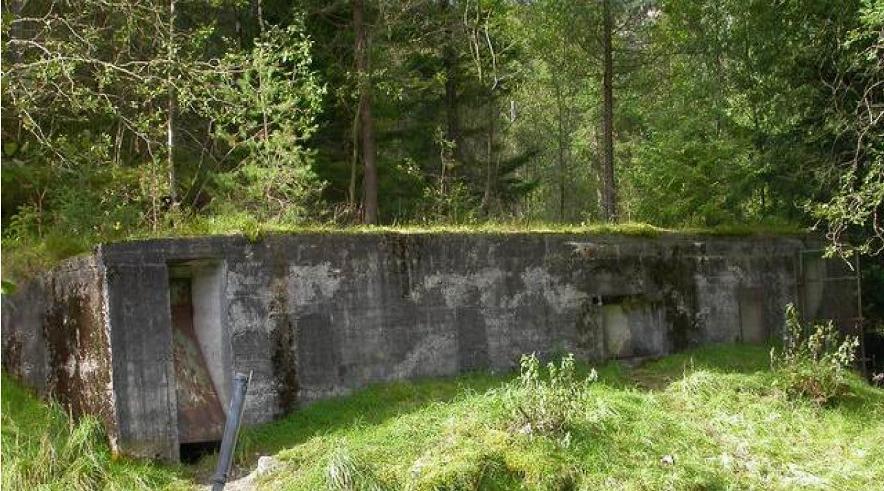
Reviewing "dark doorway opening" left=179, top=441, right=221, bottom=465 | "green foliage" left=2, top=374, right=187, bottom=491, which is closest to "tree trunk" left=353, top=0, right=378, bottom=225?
"dark doorway opening" left=179, top=441, right=221, bottom=465

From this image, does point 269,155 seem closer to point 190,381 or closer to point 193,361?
point 193,361

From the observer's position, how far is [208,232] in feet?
28.3

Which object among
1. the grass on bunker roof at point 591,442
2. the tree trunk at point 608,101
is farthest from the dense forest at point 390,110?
the grass on bunker roof at point 591,442

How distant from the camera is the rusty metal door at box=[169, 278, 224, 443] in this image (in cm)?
830

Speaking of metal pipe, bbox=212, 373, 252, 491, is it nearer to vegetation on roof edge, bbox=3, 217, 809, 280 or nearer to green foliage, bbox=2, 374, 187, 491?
green foliage, bbox=2, 374, 187, 491

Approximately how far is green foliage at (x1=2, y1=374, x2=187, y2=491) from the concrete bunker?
659 millimetres

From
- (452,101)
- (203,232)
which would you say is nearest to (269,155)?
(203,232)

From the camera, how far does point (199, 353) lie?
8.78 m

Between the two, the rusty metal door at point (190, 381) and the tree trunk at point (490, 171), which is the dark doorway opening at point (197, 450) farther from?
the tree trunk at point (490, 171)

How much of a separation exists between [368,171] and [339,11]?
3.06 m

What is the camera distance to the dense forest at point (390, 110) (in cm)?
926

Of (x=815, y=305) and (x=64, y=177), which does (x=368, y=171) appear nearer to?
(x=64, y=177)

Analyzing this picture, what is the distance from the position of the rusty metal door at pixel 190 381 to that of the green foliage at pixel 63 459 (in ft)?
2.07

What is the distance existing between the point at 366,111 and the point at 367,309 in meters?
5.55
